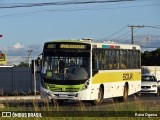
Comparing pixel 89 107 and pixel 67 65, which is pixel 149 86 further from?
pixel 89 107

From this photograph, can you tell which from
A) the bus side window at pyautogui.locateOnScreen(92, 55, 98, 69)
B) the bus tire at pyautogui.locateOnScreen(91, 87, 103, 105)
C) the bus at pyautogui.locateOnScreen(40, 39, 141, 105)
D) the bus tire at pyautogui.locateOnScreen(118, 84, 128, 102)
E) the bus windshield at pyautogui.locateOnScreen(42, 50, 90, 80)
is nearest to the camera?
the bus at pyautogui.locateOnScreen(40, 39, 141, 105)

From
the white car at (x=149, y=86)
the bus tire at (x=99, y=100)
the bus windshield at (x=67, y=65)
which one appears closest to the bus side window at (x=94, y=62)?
the bus windshield at (x=67, y=65)

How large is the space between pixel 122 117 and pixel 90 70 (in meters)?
11.4

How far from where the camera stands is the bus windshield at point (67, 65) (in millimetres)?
24578

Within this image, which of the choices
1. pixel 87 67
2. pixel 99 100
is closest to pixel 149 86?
pixel 99 100

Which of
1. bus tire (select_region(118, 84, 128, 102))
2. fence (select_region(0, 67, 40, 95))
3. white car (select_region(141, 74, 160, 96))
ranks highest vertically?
bus tire (select_region(118, 84, 128, 102))

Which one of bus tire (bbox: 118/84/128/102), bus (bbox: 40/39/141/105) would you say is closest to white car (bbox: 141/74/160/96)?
bus tire (bbox: 118/84/128/102)

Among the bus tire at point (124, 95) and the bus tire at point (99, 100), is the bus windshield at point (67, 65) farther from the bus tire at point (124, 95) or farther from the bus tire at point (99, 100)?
the bus tire at point (124, 95)

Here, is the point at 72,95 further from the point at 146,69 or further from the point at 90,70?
the point at 146,69

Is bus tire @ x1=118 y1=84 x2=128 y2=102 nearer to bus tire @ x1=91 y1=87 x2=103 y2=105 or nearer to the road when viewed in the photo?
bus tire @ x1=91 y1=87 x2=103 y2=105

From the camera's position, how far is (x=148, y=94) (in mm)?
38344

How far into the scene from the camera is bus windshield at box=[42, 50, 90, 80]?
968 inches

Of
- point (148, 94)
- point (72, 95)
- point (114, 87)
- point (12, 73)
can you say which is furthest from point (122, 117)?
point (12, 73)

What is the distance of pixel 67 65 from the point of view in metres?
24.7
